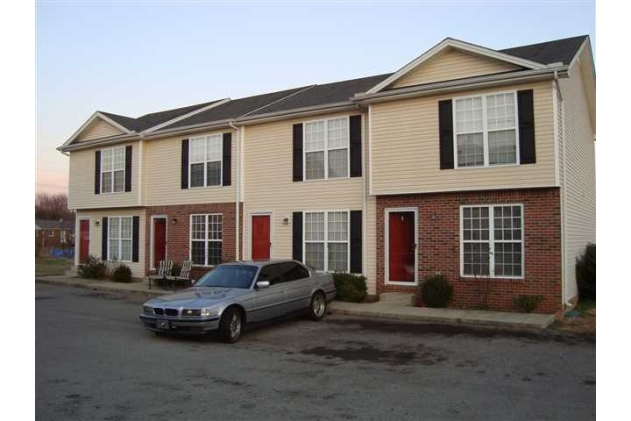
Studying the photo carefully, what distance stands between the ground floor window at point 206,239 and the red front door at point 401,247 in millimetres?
6652

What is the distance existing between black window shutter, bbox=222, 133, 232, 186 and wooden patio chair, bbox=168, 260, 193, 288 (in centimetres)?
324

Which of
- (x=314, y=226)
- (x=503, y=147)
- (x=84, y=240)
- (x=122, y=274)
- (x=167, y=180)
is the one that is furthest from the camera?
(x=84, y=240)

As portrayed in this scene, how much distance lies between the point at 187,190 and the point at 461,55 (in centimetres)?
1101

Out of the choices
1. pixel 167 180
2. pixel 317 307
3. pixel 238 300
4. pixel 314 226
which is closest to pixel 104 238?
pixel 167 180

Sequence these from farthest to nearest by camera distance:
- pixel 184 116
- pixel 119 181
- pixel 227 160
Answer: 1. pixel 119 181
2. pixel 184 116
3. pixel 227 160

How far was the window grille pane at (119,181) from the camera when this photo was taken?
2180 centimetres

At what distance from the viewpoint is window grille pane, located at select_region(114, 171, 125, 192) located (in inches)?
858

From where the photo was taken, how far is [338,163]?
16.3 meters

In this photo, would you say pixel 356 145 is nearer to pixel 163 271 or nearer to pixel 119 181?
pixel 163 271

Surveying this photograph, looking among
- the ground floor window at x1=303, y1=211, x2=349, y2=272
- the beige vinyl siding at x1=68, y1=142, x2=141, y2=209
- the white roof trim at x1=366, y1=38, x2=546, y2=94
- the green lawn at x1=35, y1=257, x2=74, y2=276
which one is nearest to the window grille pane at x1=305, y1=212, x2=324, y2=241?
the ground floor window at x1=303, y1=211, x2=349, y2=272

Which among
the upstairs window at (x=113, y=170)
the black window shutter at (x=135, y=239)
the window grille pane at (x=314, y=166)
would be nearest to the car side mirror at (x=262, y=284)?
the window grille pane at (x=314, y=166)

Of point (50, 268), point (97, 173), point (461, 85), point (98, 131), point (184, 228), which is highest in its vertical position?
point (98, 131)

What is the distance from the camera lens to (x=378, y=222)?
15133 millimetres

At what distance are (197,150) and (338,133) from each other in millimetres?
6091
